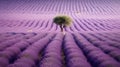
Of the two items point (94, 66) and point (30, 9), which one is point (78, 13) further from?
point (94, 66)

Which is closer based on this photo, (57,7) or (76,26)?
(76,26)

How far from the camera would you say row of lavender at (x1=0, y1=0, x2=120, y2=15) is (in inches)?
2312

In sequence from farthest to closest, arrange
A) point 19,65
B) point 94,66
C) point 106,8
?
point 106,8, point 94,66, point 19,65

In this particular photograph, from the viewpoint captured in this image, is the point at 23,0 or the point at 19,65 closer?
the point at 19,65

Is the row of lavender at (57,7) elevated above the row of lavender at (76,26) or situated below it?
above

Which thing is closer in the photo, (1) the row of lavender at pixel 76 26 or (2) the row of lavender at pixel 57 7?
(1) the row of lavender at pixel 76 26

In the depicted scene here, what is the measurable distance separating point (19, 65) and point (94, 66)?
2.73m

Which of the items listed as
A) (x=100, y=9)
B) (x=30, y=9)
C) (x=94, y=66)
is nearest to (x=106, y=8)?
(x=100, y=9)

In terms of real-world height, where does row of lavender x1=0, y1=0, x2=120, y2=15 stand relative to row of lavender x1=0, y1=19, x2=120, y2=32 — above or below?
above

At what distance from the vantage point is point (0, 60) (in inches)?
337

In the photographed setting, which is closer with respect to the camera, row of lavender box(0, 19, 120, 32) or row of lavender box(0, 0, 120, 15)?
row of lavender box(0, 19, 120, 32)

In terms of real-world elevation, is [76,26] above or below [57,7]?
below

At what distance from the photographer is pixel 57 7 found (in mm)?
62938

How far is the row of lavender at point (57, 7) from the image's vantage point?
58719mm
